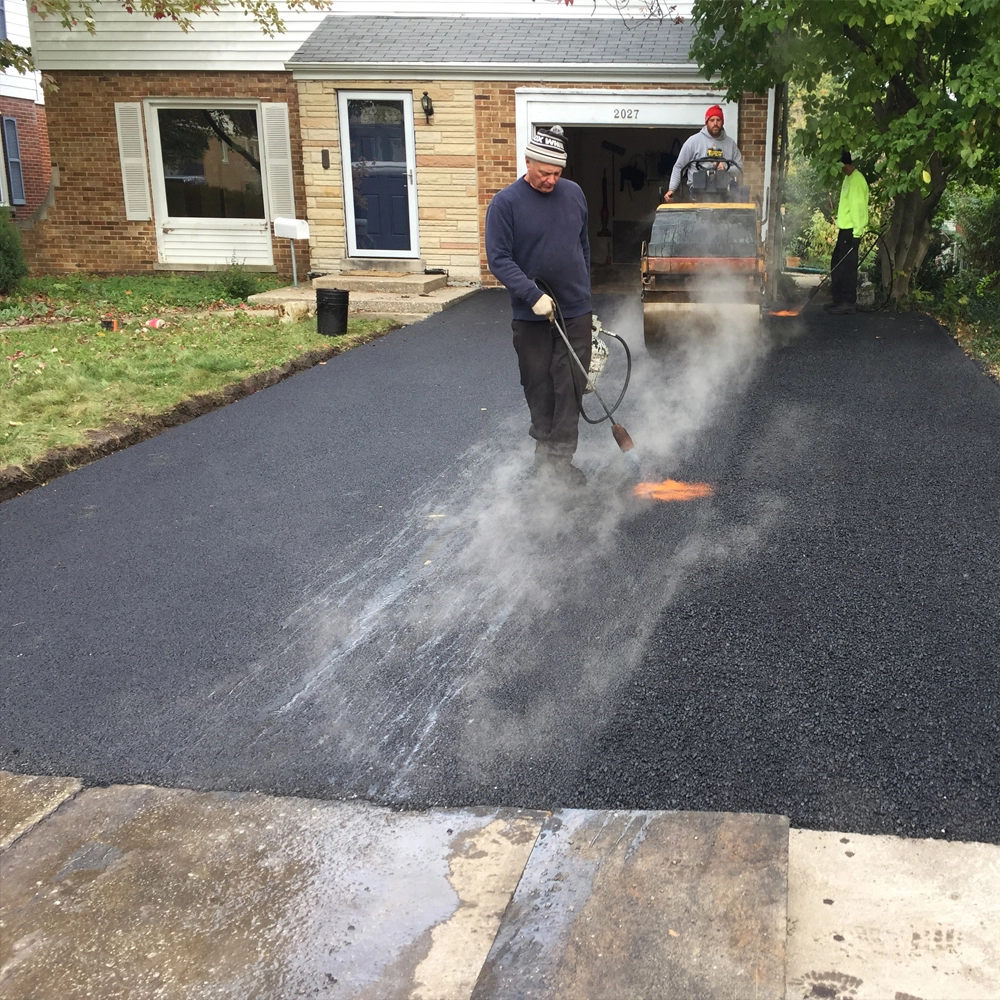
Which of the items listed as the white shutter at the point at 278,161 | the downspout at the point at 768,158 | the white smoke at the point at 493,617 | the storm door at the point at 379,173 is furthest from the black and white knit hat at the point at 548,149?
the white shutter at the point at 278,161

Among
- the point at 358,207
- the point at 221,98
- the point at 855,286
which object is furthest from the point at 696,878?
the point at 221,98

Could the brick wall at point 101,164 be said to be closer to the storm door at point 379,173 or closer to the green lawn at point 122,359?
the storm door at point 379,173

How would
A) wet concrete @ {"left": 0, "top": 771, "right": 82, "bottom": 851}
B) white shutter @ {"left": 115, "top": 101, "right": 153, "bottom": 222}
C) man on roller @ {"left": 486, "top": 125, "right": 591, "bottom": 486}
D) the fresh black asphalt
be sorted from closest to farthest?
wet concrete @ {"left": 0, "top": 771, "right": 82, "bottom": 851}, the fresh black asphalt, man on roller @ {"left": 486, "top": 125, "right": 591, "bottom": 486}, white shutter @ {"left": 115, "top": 101, "right": 153, "bottom": 222}

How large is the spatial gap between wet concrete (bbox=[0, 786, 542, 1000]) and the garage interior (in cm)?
1809

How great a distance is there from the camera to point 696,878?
2.72 m

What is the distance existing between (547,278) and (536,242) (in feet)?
0.69

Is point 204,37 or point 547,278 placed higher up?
point 204,37

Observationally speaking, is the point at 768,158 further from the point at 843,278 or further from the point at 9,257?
the point at 9,257

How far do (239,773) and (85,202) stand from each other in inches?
629

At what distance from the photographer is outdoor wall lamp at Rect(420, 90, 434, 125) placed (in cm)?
1522

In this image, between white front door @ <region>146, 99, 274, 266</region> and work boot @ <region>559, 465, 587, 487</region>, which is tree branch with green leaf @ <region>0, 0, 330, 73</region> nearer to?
white front door @ <region>146, 99, 274, 266</region>

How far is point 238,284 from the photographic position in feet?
50.1

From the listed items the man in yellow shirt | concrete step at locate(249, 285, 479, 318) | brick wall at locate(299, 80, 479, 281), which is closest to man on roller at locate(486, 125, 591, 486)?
concrete step at locate(249, 285, 479, 318)

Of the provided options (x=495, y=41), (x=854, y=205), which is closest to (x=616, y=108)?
(x=495, y=41)
